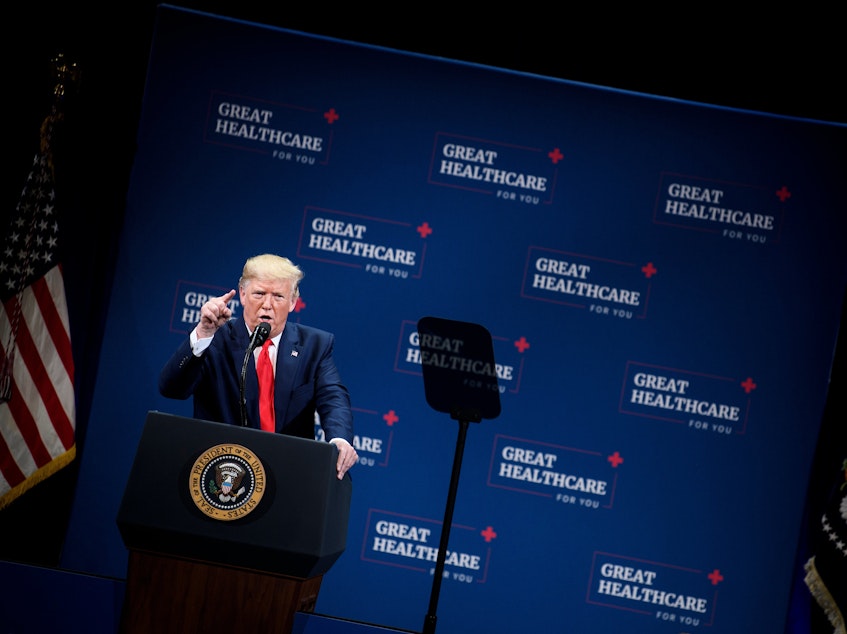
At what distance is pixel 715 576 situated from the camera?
3922 mm

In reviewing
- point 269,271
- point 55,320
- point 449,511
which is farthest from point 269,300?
point 55,320

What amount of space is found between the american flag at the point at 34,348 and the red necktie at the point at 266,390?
131cm

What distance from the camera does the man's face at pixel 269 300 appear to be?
311 centimetres

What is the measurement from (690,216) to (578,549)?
5.08 ft

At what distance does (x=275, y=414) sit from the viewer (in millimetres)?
2994

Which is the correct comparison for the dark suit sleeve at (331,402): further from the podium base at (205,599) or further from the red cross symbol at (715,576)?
the red cross symbol at (715,576)

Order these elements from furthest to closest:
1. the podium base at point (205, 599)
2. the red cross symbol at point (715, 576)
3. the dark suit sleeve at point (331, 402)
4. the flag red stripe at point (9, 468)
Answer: the red cross symbol at point (715, 576)
the flag red stripe at point (9, 468)
the dark suit sleeve at point (331, 402)
the podium base at point (205, 599)

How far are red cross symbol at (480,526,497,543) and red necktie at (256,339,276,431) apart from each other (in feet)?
4.56

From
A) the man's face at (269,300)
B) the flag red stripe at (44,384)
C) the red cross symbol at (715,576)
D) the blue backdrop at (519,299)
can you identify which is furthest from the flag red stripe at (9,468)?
the red cross symbol at (715,576)

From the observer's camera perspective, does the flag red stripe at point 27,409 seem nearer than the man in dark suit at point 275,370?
No

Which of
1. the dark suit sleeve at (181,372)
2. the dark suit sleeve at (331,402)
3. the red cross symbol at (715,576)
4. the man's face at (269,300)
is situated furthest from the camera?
the red cross symbol at (715,576)

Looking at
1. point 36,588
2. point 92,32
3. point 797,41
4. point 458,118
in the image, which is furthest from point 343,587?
point 797,41

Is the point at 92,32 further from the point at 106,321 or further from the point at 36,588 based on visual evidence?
the point at 36,588

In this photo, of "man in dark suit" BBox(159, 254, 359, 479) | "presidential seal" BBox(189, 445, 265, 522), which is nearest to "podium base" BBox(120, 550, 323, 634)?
"presidential seal" BBox(189, 445, 265, 522)
